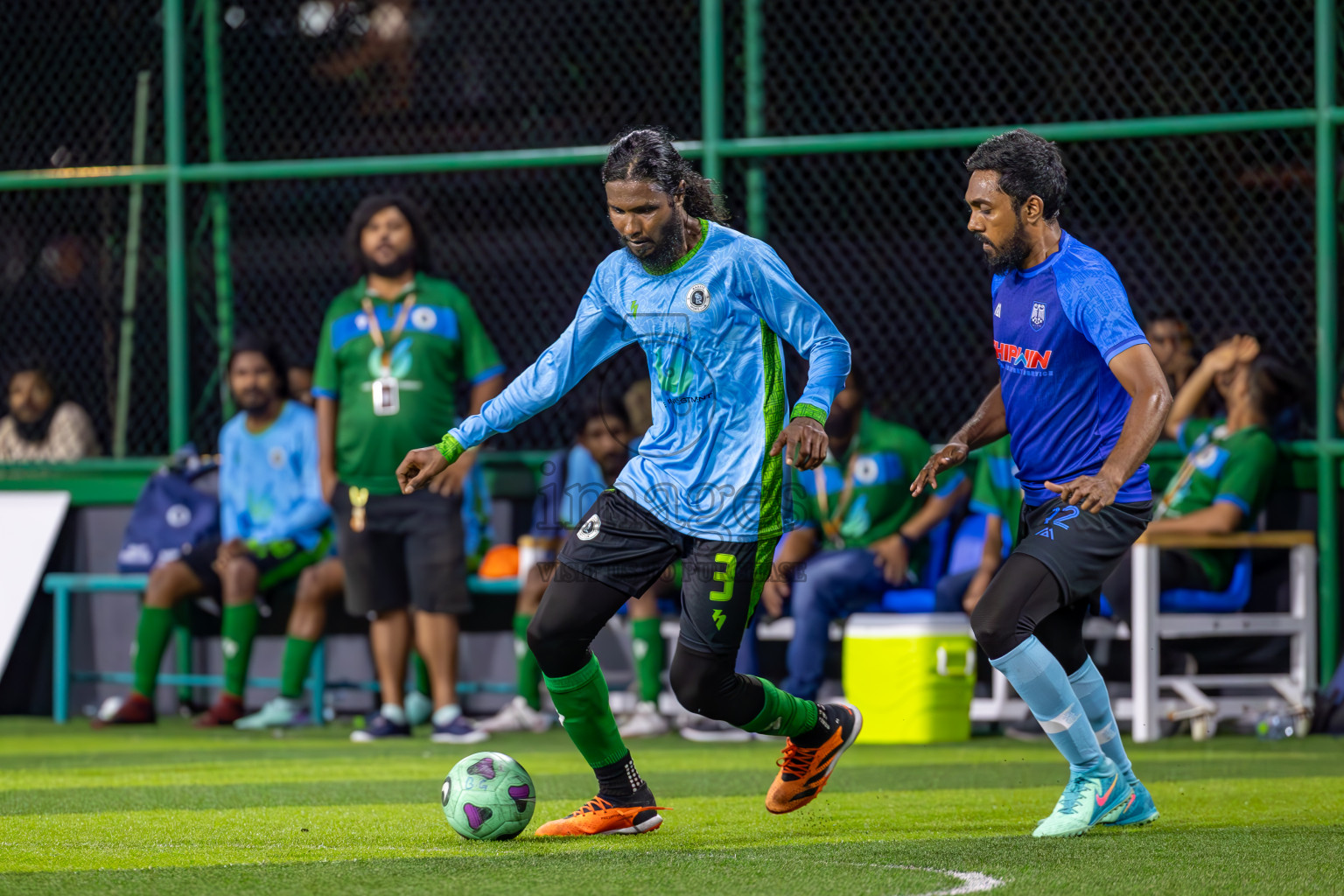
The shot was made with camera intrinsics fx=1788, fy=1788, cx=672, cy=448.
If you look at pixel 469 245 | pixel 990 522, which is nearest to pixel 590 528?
pixel 990 522

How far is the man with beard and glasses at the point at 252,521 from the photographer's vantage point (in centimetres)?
973

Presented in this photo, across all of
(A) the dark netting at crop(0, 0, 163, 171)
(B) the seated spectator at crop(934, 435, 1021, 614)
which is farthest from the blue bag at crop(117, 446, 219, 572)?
(B) the seated spectator at crop(934, 435, 1021, 614)

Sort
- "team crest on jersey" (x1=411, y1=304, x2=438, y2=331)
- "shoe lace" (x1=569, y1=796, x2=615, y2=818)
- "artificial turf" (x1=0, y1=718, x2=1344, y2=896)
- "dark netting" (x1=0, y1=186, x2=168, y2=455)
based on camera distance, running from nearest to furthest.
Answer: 1. "artificial turf" (x1=0, y1=718, x2=1344, y2=896)
2. "shoe lace" (x1=569, y1=796, x2=615, y2=818)
3. "team crest on jersey" (x1=411, y1=304, x2=438, y2=331)
4. "dark netting" (x1=0, y1=186, x2=168, y2=455)

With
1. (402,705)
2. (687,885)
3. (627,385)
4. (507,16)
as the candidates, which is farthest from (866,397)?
(687,885)

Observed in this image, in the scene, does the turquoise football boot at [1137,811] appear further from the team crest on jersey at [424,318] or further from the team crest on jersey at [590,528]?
the team crest on jersey at [424,318]

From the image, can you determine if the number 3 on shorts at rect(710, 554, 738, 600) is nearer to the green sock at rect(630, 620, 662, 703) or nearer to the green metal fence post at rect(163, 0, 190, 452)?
the green sock at rect(630, 620, 662, 703)

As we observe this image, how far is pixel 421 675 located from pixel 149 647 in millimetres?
1505

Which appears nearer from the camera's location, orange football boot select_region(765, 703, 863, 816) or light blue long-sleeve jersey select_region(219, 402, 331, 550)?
orange football boot select_region(765, 703, 863, 816)

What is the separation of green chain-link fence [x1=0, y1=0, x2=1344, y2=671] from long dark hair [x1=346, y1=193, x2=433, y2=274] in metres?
1.21

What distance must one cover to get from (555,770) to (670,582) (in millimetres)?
1953

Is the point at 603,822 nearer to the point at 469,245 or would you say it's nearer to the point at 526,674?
the point at 526,674

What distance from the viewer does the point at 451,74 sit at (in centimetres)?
1227

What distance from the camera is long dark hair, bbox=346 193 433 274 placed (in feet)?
29.3

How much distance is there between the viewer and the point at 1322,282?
904 cm
